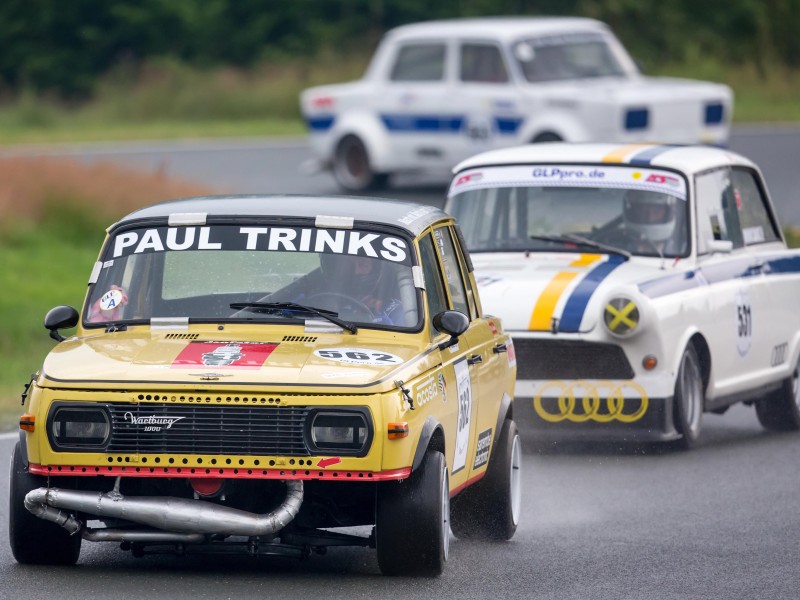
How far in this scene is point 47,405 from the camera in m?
7.34

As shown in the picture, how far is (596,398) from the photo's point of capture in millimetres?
11602

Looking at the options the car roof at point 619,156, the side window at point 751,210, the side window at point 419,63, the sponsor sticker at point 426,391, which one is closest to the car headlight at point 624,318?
the car roof at point 619,156

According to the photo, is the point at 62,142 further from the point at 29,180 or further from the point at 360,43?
the point at 360,43

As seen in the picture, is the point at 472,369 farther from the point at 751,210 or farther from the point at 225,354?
the point at 751,210

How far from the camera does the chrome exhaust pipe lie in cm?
712

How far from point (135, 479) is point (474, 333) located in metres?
1.96

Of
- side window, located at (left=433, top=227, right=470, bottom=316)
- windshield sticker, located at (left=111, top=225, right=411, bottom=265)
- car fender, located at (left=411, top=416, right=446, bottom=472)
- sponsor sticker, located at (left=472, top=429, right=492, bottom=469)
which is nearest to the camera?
car fender, located at (left=411, top=416, right=446, bottom=472)

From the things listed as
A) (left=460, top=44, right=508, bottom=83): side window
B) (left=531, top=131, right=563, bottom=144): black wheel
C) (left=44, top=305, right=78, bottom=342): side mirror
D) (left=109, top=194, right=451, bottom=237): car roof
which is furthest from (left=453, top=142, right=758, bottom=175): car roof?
(left=460, top=44, right=508, bottom=83): side window

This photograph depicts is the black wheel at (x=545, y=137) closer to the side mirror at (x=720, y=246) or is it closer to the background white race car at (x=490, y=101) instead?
the background white race car at (x=490, y=101)

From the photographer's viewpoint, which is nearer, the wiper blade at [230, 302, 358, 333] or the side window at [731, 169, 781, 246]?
the wiper blade at [230, 302, 358, 333]

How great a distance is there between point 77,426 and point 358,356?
3.64 feet

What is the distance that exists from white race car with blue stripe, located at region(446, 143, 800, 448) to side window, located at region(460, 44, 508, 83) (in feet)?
32.2

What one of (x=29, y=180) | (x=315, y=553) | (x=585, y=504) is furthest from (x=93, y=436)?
(x=29, y=180)

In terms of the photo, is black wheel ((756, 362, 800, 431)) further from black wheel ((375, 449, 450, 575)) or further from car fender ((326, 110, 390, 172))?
car fender ((326, 110, 390, 172))
